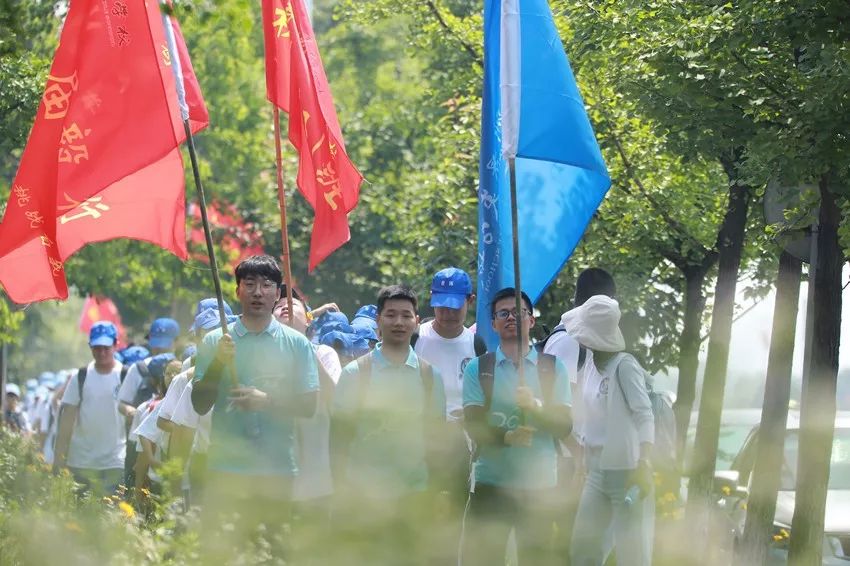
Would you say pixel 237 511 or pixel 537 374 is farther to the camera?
pixel 537 374

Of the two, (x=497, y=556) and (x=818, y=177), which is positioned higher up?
(x=818, y=177)

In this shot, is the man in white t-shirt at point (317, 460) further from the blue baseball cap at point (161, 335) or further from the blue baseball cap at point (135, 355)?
the blue baseball cap at point (135, 355)

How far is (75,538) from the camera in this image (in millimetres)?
6762

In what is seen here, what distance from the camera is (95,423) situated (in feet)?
43.5

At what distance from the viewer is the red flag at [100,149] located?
8.59 m

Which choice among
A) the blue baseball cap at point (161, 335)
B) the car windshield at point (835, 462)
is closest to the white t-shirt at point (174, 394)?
the blue baseball cap at point (161, 335)

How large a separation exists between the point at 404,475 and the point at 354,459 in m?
0.26

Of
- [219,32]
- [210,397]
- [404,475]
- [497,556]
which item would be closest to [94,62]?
[210,397]

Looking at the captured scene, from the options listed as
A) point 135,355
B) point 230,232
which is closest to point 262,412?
point 135,355

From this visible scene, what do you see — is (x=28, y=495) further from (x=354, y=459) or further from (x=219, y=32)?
(x=219, y=32)

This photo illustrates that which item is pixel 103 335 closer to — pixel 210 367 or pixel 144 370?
pixel 144 370

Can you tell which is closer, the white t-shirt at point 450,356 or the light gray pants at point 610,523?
the light gray pants at point 610,523

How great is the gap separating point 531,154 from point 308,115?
1435mm

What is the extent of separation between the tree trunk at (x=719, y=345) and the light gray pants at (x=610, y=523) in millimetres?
4056
